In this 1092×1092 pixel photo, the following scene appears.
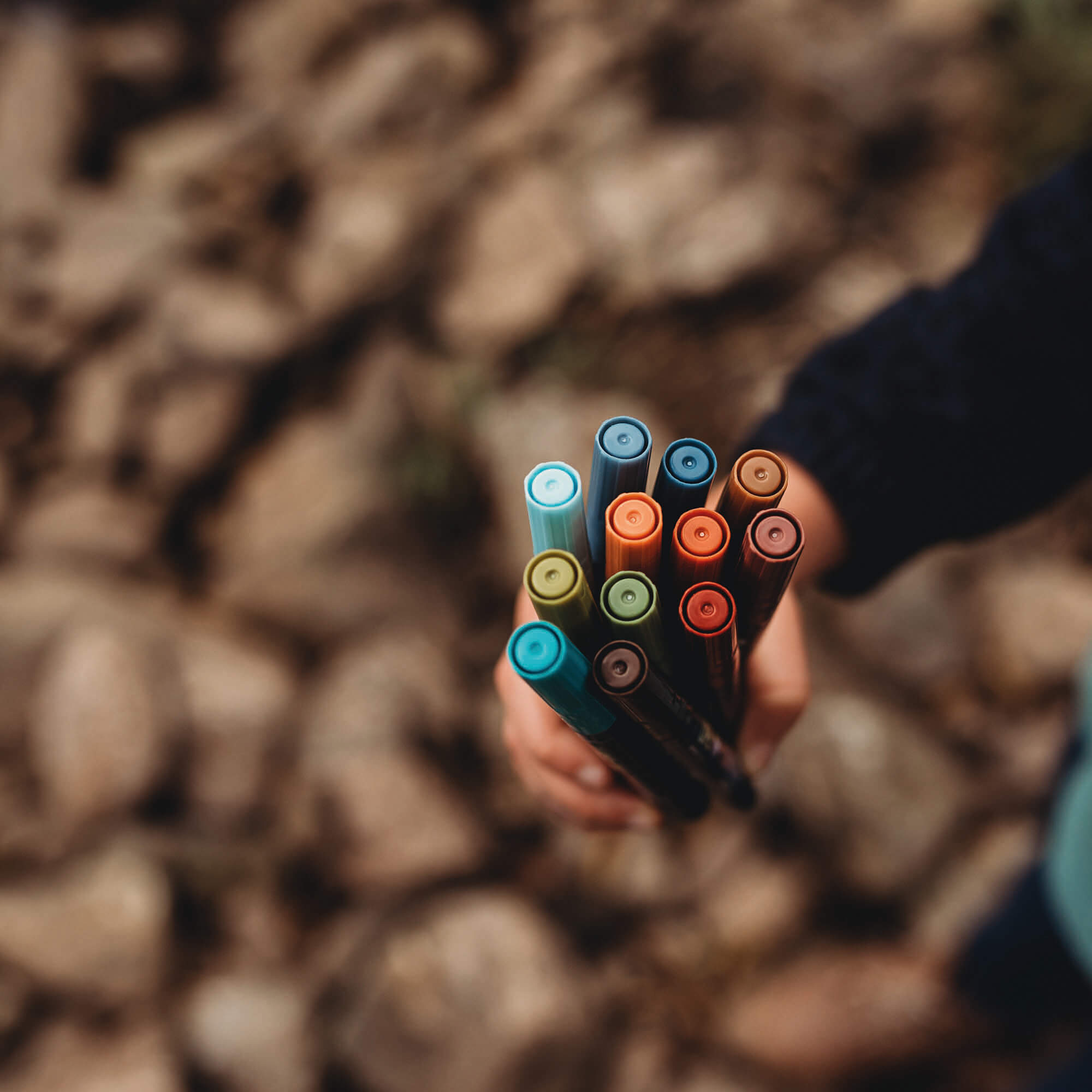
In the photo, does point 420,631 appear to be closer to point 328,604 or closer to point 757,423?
point 328,604

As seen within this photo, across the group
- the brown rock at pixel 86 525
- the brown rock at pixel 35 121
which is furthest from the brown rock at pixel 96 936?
the brown rock at pixel 35 121

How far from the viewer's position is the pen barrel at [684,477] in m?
0.43

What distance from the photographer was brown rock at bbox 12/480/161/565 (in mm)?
1504

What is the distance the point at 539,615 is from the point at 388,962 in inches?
32.4

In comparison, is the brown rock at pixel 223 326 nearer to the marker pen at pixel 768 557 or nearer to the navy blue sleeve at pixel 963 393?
the navy blue sleeve at pixel 963 393

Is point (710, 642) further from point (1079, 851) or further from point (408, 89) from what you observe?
point (408, 89)

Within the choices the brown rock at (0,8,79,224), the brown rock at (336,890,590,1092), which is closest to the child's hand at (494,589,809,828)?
the brown rock at (336,890,590,1092)

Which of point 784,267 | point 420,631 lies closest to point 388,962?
point 420,631

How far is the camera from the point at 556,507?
417 mm

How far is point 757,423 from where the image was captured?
66cm

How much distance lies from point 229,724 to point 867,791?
3.18 ft

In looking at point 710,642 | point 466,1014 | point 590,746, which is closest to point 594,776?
point 590,746

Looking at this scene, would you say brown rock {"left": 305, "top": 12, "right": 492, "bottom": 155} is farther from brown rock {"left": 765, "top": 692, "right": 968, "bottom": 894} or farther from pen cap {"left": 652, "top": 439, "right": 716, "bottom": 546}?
pen cap {"left": 652, "top": 439, "right": 716, "bottom": 546}

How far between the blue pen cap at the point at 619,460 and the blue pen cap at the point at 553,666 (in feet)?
0.24
